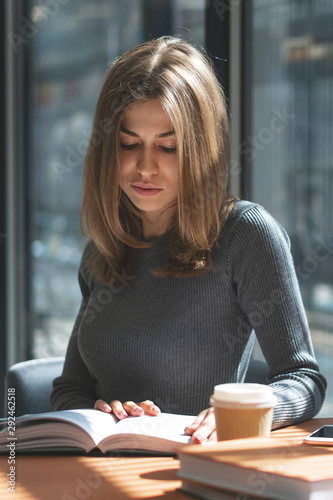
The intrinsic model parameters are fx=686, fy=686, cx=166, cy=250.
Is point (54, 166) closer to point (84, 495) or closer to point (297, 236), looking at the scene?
point (297, 236)

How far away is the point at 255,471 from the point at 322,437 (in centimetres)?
27

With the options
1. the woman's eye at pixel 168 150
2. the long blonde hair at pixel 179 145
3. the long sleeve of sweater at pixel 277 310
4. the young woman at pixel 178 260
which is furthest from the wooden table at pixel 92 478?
the woman's eye at pixel 168 150

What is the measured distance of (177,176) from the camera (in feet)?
4.99

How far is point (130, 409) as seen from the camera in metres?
1.21

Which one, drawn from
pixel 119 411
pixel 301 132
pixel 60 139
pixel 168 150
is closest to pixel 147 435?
pixel 119 411

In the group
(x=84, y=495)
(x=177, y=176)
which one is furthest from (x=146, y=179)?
(x=84, y=495)

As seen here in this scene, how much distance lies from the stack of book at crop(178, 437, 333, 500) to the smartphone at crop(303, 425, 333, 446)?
3.1 inches

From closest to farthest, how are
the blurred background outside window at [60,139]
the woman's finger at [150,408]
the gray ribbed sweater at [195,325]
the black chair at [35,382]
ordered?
the woman's finger at [150,408] → the gray ribbed sweater at [195,325] → the black chair at [35,382] → the blurred background outside window at [60,139]

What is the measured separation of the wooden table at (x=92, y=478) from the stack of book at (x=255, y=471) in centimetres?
4

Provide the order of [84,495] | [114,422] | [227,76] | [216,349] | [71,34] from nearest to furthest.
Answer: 1. [84,495]
2. [114,422]
3. [216,349]
4. [227,76]
5. [71,34]

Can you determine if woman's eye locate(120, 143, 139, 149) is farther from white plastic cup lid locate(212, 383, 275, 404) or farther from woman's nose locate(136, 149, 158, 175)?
white plastic cup lid locate(212, 383, 275, 404)

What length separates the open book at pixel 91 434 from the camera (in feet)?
3.42

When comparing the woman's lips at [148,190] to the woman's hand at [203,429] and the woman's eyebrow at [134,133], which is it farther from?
the woman's hand at [203,429]

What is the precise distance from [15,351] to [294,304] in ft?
7.26
